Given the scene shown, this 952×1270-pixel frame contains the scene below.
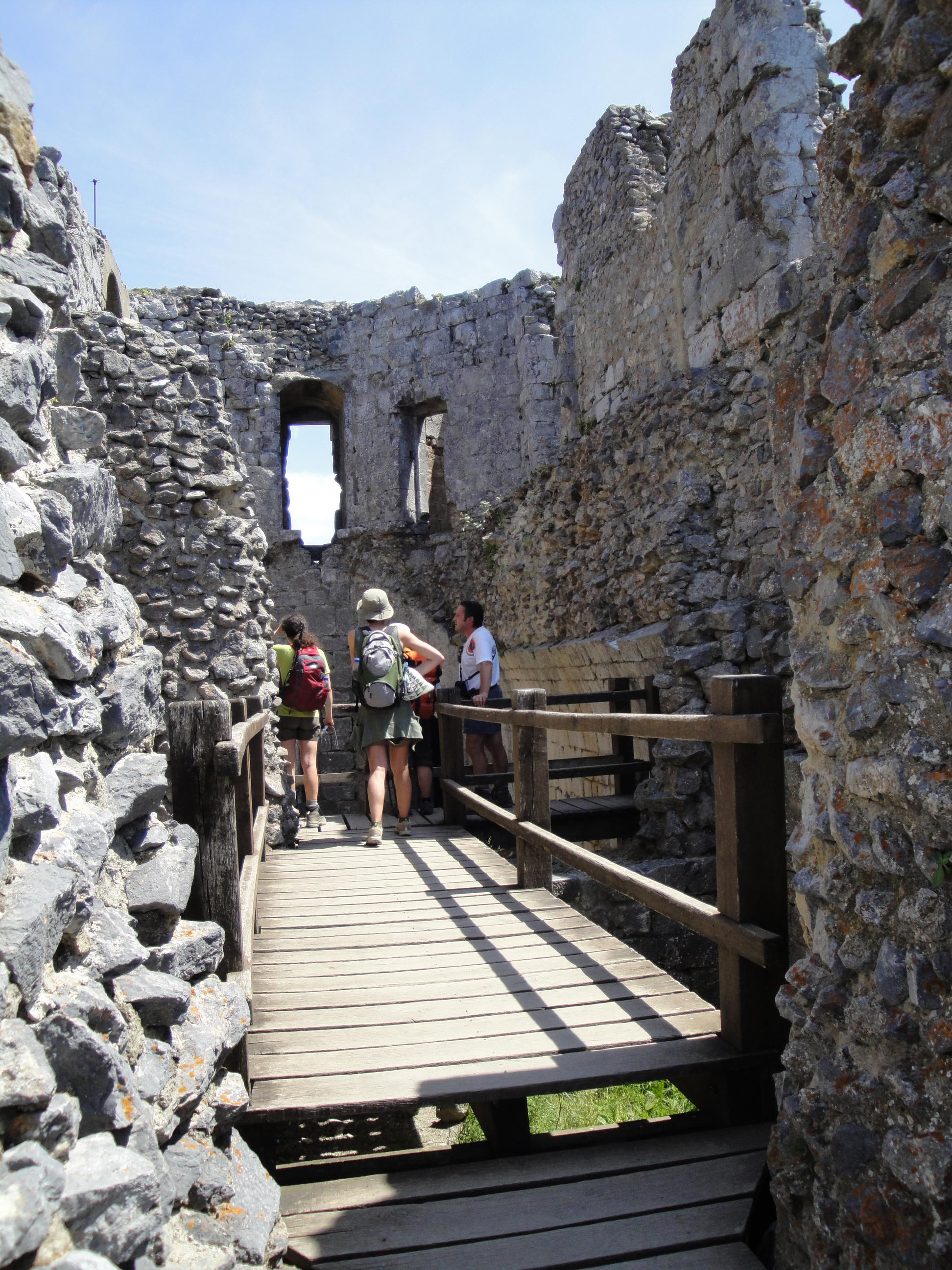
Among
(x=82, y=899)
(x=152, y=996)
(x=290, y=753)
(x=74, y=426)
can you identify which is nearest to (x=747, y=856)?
(x=152, y=996)

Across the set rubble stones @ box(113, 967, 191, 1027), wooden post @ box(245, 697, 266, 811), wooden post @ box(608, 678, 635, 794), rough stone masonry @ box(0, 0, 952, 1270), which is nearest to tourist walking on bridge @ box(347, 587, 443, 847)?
wooden post @ box(245, 697, 266, 811)

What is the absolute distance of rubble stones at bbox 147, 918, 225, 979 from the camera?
196cm

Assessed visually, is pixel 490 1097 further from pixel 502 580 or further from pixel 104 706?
pixel 502 580

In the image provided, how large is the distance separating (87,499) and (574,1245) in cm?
194

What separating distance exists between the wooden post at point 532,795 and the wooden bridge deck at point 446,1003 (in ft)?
0.44

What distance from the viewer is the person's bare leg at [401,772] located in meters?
5.34

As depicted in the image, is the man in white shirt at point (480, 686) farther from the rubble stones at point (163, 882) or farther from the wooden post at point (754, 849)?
the rubble stones at point (163, 882)

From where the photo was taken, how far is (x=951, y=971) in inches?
58.9

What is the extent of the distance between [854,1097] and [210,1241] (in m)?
1.22

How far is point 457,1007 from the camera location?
2.97 m

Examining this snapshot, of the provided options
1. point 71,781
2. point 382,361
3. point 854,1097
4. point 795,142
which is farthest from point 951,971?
point 382,361

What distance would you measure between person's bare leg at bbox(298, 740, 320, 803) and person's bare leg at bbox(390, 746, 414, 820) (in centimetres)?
113

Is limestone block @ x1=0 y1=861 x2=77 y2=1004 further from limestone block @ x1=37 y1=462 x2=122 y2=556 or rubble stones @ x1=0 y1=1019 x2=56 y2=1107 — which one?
limestone block @ x1=37 y1=462 x2=122 y2=556

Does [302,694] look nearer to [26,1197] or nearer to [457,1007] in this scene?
[457,1007]
